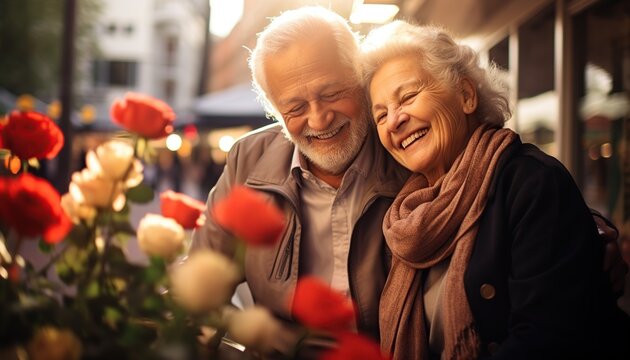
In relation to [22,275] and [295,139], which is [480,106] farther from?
[22,275]

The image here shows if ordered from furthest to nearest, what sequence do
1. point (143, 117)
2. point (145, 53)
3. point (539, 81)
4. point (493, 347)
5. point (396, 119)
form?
1. point (145, 53)
2. point (539, 81)
3. point (396, 119)
4. point (493, 347)
5. point (143, 117)

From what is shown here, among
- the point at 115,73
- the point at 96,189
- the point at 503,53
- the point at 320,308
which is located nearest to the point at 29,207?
the point at 96,189

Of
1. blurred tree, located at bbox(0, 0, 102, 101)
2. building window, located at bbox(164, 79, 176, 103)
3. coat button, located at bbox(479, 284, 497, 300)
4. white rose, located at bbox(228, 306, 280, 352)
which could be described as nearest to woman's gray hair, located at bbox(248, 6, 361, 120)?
coat button, located at bbox(479, 284, 497, 300)

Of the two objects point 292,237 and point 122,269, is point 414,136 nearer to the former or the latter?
point 292,237

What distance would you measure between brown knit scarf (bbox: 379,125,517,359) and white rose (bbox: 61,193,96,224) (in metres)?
0.96

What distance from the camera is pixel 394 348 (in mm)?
1930

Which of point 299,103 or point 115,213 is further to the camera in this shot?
point 299,103

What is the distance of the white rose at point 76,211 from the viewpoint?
3.78 ft

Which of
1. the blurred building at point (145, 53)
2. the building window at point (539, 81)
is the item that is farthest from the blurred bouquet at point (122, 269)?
the blurred building at point (145, 53)

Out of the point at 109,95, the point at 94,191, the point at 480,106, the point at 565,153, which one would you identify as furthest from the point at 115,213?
the point at 109,95

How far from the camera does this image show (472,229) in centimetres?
183

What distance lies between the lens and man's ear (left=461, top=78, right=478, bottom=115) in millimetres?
2079

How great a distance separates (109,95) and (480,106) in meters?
48.0

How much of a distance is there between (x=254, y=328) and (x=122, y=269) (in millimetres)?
330
